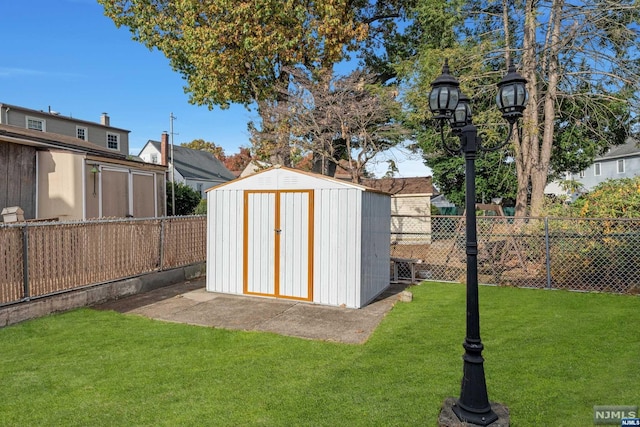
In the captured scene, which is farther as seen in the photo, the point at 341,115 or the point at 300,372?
the point at 341,115

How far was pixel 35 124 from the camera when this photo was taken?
23.0m

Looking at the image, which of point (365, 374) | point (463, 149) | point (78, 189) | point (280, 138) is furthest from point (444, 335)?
point (280, 138)

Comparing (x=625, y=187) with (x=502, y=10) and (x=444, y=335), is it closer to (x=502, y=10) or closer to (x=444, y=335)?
(x=444, y=335)

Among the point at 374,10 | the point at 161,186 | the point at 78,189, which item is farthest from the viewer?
the point at 374,10

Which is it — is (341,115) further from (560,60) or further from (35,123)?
(35,123)

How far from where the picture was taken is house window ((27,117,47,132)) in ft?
74.7

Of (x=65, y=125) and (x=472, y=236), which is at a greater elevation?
(x=65, y=125)

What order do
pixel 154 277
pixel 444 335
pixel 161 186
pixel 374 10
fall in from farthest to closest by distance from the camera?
pixel 374 10 < pixel 161 186 < pixel 154 277 < pixel 444 335

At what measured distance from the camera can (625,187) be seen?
8.59m

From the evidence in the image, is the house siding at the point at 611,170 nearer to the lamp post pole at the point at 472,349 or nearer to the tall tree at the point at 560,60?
the tall tree at the point at 560,60

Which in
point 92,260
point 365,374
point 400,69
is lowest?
point 365,374

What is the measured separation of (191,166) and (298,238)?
101 feet

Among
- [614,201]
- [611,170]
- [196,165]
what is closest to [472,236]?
[614,201]

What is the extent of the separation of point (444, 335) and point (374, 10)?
1650 cm
